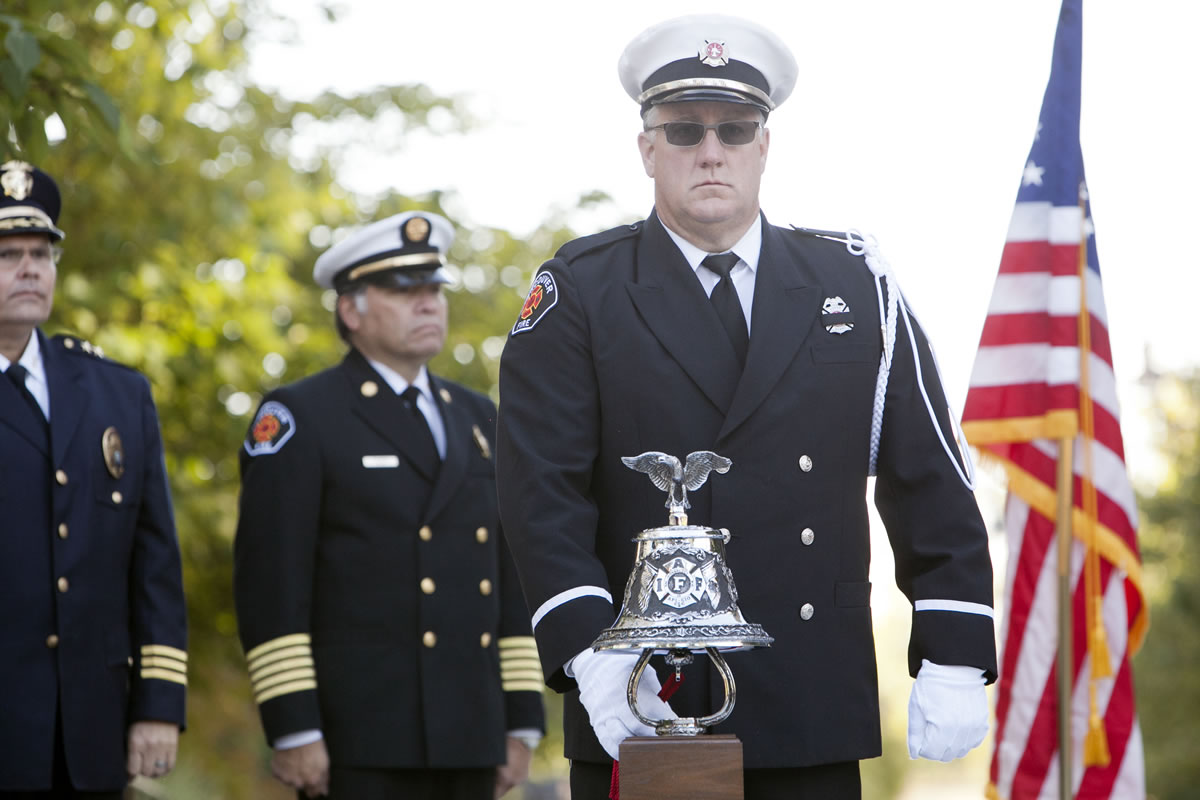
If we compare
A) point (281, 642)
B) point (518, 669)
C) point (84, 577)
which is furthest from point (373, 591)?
Result: point (84, 577)

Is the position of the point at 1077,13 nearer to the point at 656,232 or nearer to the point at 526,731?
the point at 656,232

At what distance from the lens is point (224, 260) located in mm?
8852

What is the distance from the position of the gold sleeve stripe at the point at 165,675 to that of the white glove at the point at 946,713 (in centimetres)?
252

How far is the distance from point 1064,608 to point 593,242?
265cm

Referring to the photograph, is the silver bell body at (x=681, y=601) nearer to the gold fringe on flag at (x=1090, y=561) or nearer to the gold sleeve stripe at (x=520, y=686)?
the gold sleeve stripe at (x=520, y=686)

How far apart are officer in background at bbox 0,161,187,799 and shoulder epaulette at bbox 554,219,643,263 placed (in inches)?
76.8

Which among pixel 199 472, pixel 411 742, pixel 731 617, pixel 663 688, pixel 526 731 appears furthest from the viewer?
pixel 199 472

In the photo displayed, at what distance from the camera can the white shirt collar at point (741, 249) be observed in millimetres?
3395

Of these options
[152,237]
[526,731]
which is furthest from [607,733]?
[152,237]

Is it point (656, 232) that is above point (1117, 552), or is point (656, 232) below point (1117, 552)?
above

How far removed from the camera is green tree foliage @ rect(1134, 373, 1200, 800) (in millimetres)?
20141

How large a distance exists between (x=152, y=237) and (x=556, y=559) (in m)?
5.67

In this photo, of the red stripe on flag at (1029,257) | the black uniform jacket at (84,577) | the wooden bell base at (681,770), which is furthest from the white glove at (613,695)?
the red stripe on flag at (1029,257)

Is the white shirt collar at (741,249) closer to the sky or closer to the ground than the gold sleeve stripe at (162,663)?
closer to the sky
